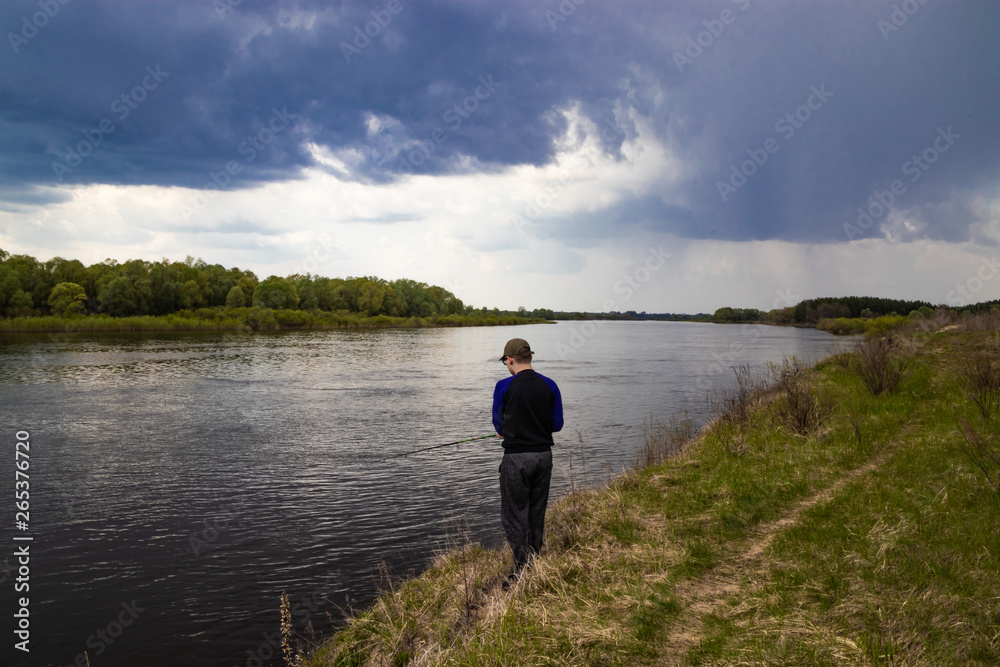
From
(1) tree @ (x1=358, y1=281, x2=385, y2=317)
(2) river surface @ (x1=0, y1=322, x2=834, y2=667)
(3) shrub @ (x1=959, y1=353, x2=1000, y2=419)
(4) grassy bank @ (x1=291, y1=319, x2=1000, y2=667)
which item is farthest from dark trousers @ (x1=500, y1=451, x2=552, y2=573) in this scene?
(1) tree @ (x1=358, y1=281, x2=385, y2=317)

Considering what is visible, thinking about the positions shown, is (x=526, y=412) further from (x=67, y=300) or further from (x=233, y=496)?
(x=67, y=300)

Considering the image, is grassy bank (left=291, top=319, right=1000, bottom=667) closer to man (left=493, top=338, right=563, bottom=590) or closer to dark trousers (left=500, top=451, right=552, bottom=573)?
dark trousers (left=500, top=451, right=552, bottom=573)

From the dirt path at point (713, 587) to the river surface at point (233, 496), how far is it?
4.60 metres

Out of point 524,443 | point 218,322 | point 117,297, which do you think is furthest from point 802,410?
point 117,297

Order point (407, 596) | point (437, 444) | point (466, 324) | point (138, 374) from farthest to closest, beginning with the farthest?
point (466, 324)
point (138, 374)
point (437, 444)
point (407, 596)

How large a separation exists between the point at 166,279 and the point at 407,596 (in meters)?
118

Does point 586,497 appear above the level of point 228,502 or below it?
above

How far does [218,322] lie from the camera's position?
10231cm

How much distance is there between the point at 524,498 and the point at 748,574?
8.33ft

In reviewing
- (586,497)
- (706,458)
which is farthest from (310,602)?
(706,458)

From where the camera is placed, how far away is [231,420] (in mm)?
22438

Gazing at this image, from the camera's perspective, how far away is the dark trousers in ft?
21.9

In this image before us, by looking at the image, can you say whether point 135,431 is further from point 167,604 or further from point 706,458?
point 706,458

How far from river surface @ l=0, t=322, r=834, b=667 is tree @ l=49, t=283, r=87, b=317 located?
7479 cm
